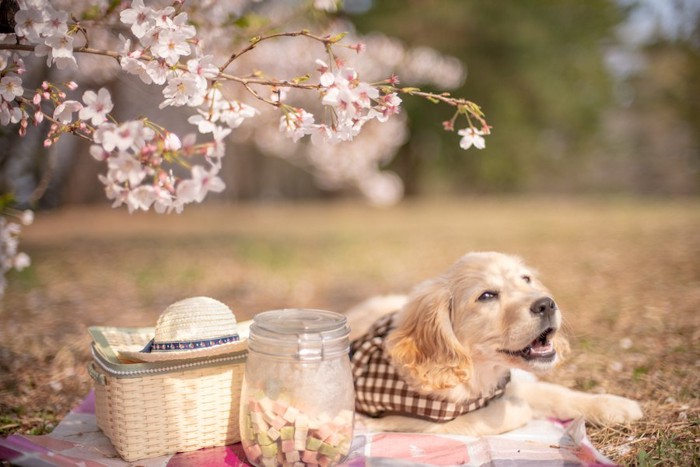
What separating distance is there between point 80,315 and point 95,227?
5.88 meters

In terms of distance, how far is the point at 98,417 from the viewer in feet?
8.82

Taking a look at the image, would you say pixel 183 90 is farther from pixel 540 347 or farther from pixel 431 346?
pixel 540 347

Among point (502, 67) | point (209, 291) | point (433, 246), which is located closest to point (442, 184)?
point (502, 67)

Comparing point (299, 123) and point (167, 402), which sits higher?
point (299, 123)

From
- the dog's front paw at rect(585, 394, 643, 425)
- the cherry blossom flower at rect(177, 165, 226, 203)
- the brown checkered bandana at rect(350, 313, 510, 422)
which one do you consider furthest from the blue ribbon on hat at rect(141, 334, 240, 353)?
the dog's front paw at rect(585, 394, 643, 425)

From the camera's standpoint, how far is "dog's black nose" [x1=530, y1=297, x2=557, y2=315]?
2391mm

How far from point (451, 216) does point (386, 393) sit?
10657mm

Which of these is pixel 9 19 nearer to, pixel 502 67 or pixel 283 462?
pixel 283 462

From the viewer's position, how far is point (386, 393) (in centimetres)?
273

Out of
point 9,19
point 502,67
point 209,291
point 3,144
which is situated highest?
point 502,67

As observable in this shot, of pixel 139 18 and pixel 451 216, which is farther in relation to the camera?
pixel 451 216

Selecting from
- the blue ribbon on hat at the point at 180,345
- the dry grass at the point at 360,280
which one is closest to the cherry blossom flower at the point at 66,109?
the blue ribbon on hat at the point at 180,345

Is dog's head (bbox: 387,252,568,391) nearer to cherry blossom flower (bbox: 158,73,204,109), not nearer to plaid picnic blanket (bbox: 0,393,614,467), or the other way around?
plaid picnic blanket (bbox: 0,393,614,467)

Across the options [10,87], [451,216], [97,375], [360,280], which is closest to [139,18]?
[10,87]
